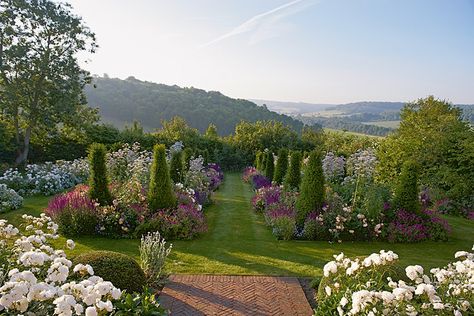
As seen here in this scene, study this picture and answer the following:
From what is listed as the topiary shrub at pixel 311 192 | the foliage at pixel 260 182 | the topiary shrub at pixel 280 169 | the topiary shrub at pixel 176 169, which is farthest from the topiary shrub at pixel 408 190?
the foliage at pixel 260 182

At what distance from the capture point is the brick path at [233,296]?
5.87 meters

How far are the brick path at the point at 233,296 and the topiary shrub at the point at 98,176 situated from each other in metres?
4.24

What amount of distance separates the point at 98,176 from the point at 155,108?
39527 mm

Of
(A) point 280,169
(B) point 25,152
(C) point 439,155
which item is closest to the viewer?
(C) point 439,155

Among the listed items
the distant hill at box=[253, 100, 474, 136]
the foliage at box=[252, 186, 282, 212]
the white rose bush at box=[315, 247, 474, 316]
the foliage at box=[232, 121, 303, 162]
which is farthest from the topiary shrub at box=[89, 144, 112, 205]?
the distant hill at box=[253, 100, 474, 136]

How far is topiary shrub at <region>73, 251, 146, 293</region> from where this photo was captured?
17.7 feet

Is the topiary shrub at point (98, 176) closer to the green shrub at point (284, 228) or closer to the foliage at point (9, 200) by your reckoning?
the foliage at point (9, 200)

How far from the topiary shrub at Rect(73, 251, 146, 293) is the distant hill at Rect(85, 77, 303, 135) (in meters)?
40.6

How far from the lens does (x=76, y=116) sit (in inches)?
909

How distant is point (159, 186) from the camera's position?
10.6 meters

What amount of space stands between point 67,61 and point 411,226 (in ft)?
68.6

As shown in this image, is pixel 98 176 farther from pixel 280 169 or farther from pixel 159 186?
pixel 280 169

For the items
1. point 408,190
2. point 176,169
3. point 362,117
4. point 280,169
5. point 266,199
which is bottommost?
point 266,199

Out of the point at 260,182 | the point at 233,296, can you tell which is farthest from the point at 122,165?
the point at 233,296
